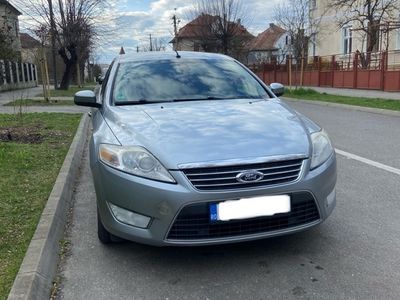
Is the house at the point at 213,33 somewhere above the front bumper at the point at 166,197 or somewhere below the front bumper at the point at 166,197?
above

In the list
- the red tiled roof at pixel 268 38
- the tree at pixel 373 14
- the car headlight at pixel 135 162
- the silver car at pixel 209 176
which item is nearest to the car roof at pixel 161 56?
the silver car at pixel 209 176

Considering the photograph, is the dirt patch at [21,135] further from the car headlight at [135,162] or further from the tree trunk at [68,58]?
the tree trunk at [68,58]

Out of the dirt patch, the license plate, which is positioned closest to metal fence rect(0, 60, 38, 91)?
the dirt patch

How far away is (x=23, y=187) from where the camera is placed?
5215 millimetres

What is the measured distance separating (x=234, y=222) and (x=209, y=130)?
731mm

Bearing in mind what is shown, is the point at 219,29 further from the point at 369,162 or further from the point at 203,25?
the point at 369,162

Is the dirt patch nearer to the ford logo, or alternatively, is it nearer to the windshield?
the windshield

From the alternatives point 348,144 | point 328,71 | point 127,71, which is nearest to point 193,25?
point 328,71

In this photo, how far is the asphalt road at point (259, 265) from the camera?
3041 mm

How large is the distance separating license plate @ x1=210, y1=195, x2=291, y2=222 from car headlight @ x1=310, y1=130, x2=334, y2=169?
→ 0.39 m

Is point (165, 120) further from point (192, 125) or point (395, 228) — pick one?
point (395, 228)

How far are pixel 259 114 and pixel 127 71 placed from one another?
165 centimetres

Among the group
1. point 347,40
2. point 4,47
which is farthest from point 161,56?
point 347,40

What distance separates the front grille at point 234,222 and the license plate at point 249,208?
4 centimetres
